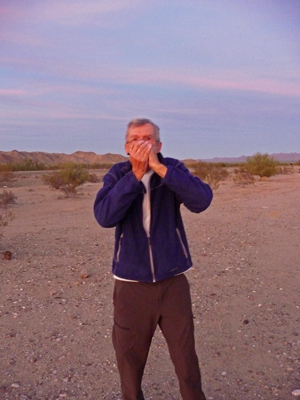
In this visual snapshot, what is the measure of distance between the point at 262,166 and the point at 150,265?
34.0 meters

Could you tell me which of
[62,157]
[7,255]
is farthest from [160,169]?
[62,157]

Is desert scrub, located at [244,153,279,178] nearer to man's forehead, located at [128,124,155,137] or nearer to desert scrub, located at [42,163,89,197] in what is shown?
desert scrub, located at [42,163,89,197]

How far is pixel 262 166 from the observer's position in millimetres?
35719

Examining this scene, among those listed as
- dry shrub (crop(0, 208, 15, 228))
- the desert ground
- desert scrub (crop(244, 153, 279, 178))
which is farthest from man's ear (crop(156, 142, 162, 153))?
desert scrub (crop(244, 153, 279, 178))

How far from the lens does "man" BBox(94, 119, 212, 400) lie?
9.36 feet

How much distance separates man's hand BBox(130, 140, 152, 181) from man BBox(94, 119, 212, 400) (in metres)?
0.10

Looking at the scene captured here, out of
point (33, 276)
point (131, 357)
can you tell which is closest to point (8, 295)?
point (33, 276)

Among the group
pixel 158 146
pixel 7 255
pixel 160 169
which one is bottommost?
pixel 7 255

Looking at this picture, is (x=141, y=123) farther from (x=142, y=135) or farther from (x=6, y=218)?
(x=6, y=218)

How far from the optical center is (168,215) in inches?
116

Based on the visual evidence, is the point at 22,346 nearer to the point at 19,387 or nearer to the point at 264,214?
the point at 19,387

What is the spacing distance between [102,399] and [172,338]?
47.9 inches

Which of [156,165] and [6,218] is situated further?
[6,218]

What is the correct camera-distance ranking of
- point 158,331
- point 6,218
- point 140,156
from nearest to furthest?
point 140,156
point 158,331
point 6,218
